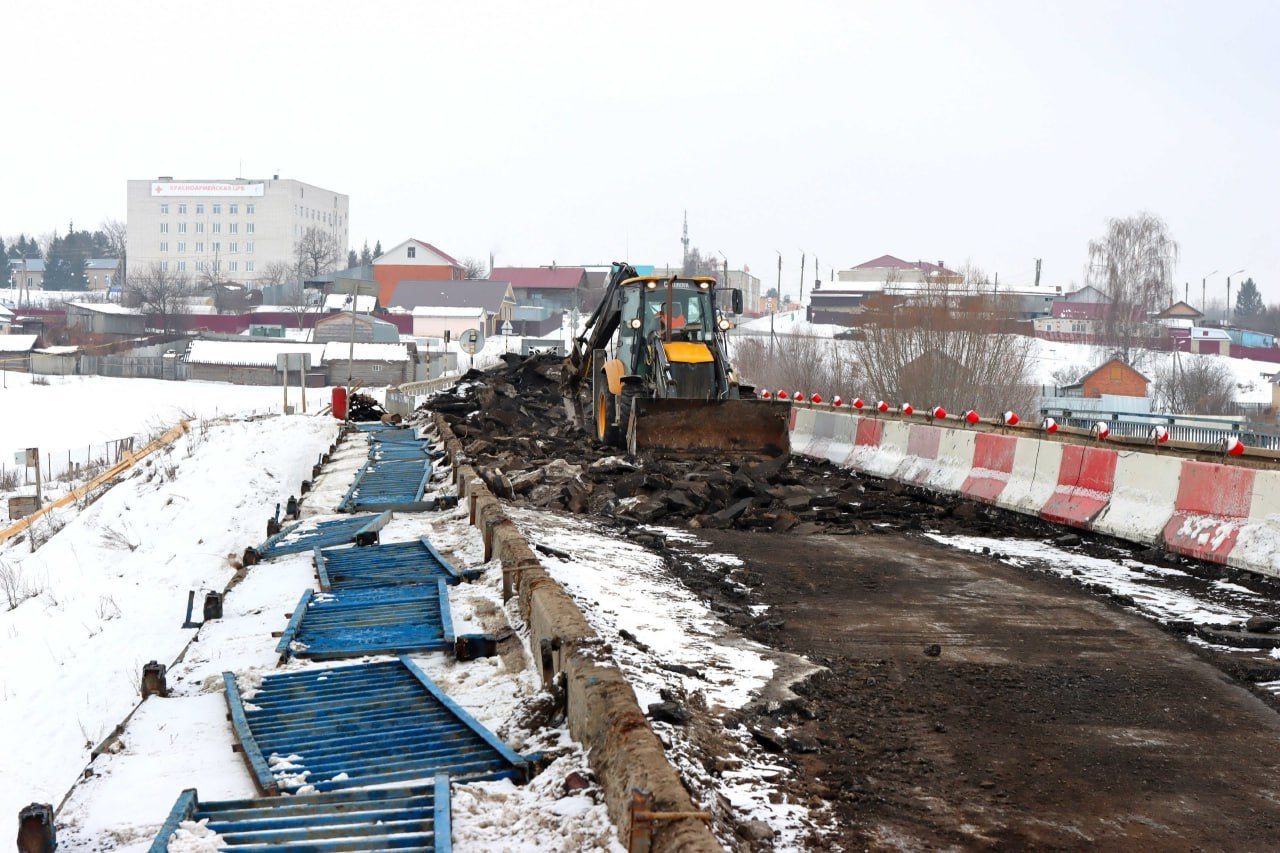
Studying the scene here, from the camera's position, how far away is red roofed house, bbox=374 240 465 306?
127m

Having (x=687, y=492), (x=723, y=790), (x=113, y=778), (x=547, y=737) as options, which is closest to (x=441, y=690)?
(x=547, y=737)

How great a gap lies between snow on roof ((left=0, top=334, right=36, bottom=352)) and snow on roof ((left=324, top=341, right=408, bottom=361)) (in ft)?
77.2

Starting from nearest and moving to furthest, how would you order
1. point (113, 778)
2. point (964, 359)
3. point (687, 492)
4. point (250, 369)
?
point (113, 778) → point (687, 492) → point (964, 359) → point (250, 369)

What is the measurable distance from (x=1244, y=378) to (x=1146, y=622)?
87.6 m

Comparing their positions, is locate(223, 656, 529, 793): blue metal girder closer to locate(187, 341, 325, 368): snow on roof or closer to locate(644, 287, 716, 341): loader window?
locate(644, 287, 716, 341): loader window

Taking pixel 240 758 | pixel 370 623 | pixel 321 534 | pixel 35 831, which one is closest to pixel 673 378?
pixel 321 534

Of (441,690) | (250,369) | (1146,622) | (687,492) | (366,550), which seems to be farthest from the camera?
(250,369)

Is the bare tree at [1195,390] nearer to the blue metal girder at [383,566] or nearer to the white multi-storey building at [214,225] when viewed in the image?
the blue metal girder at [383,566]

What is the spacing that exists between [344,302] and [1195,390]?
258 ft

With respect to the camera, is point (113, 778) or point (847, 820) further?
point (113, 778)

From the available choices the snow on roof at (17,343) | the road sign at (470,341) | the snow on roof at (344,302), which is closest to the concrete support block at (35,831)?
the road sign at (470,341)

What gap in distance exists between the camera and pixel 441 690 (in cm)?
664

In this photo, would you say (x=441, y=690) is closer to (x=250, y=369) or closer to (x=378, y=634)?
(x=378, y=634)

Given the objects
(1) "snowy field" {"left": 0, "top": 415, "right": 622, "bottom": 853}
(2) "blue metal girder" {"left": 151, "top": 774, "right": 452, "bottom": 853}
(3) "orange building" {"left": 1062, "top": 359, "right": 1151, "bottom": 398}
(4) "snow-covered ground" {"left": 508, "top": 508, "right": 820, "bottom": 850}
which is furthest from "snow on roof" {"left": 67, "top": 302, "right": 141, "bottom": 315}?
(2) "blue metal girder" {"left": 151, "top": 774, "right": 452, "bottom": 853}
